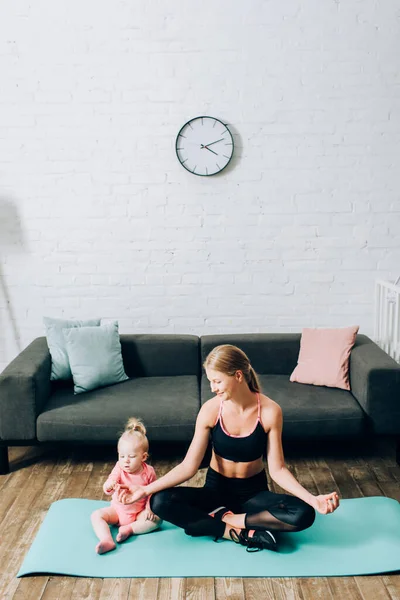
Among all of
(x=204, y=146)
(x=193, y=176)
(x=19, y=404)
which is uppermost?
(x=204, y=146)

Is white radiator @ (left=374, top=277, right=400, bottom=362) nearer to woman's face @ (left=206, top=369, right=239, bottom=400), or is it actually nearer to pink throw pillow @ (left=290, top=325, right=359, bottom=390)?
pink throw pillow @ (left=290, top=325, right=359, bottom=390)

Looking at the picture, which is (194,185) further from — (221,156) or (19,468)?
(19,468)

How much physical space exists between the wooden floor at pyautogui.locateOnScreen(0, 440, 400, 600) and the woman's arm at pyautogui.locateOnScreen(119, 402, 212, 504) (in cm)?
33

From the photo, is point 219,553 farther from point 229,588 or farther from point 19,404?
point 19,404

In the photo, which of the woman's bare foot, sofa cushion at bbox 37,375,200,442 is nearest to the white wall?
sofa cushion at bbox 37,375,200,442

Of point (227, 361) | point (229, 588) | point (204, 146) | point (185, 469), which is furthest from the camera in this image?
point (204, 146)

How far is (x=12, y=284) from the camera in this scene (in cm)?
444

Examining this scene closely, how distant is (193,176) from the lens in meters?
4.31

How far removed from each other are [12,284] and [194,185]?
1.34m

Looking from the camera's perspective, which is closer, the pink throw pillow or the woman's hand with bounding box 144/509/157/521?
the woman's hand with bounding box 144/509/157/521

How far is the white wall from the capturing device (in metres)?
4.16

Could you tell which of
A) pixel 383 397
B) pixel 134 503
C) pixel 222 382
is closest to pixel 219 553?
pixel 134 503

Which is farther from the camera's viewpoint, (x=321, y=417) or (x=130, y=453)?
(x=321, y=417)

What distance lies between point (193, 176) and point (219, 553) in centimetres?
241
